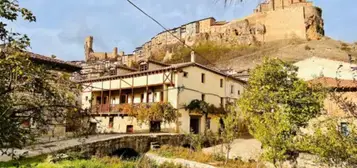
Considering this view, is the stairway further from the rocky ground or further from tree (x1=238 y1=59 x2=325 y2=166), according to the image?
tree (x1=238 y1=59 x2=325 y2=166)

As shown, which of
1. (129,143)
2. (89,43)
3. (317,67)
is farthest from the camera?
(89,43)

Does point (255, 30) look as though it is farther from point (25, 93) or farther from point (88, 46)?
point (25, 93)

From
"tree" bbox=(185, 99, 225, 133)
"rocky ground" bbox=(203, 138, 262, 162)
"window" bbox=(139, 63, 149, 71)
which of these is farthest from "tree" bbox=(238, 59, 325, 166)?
"window" bbox=(139, 63, 149, 71)

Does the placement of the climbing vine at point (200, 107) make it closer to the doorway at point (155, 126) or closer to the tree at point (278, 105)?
the doorway at point (155, 126)

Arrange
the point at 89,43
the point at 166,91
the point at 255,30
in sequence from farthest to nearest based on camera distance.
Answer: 1. the point at 89,43
2. the point at 255,30
3. the point at 166,91

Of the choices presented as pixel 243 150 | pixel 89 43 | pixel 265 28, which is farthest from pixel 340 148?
pixel 89 43

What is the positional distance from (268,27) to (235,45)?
7.12m

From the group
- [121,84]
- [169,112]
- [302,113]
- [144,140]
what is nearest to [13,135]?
[302,113]

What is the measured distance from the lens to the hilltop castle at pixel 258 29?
66062 mm

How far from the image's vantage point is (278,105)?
16.6 m

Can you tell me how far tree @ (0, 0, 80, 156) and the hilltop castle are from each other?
60.9 metres

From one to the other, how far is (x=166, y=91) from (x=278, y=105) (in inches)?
552

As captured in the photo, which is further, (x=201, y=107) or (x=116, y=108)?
(x=116, y=108)

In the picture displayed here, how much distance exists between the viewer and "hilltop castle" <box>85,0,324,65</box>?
66.1 metres
